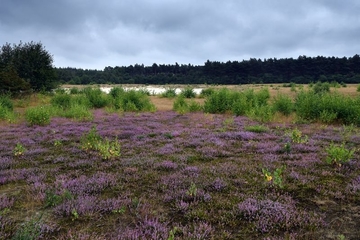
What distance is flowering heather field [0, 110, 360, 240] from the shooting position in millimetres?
4855

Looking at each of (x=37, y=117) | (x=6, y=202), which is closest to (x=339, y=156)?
(x=6, y=202)

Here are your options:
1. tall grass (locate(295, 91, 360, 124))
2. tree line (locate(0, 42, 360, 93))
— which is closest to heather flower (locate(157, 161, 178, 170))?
tall grass (locate(295, 91, 360, 124))

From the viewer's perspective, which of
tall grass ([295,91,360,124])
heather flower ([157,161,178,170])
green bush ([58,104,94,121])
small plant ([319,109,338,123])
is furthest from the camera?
green bush ([58,104,94,121])

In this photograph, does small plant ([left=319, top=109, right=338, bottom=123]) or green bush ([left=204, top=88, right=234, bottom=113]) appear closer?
small plant ([left=319, top=109, right=338, bottom=123])

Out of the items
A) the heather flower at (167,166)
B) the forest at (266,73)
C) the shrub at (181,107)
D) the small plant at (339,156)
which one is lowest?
the shrub at (181,107)

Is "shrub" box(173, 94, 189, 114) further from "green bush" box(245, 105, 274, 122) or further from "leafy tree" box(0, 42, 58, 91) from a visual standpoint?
"leafy tree" box(0, 42, 58, 91)

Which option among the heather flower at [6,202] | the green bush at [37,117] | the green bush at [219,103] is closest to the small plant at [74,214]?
the heather flower at [6,202]

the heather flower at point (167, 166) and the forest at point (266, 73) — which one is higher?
the forest at point (266, 73)

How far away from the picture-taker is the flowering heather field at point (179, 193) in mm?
4855

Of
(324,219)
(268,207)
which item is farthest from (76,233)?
(324,219)

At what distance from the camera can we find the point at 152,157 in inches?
392

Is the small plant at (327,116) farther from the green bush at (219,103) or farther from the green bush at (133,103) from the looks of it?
the green bush at (133,103)

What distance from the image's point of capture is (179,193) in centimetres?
641

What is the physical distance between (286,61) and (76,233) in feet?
420
